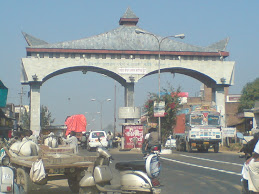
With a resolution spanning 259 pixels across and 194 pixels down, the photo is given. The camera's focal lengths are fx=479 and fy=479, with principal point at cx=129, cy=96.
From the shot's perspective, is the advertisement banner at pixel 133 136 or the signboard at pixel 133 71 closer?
the advertisement banner at pixel 133 136

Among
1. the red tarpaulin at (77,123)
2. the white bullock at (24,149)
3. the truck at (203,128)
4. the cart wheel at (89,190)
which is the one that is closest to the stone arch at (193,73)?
the red tarpaulin at (77,123)

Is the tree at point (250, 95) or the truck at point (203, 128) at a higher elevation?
the tree at point (250, 95)

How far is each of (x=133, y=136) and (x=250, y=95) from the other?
40658 millimetres

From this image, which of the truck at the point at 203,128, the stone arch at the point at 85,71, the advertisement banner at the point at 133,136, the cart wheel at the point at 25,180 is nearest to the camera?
the cart wheel at the point at 25,180

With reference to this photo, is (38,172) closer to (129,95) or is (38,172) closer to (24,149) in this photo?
(24,149)

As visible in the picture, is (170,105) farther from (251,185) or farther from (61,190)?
(251,185)

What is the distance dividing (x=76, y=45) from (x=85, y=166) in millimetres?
42646

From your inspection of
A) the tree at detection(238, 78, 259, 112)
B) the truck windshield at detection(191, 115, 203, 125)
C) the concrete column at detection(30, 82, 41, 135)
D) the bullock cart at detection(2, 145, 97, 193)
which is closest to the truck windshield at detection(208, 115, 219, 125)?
the truck windshield at detection(191, 115, 203, 125)

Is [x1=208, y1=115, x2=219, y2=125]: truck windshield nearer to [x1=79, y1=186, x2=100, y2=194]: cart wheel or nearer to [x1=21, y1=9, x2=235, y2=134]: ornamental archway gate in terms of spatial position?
[x1=21, y1=9, x2=235, y2=134]: ornamental archway gate

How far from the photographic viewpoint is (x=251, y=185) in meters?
8.53

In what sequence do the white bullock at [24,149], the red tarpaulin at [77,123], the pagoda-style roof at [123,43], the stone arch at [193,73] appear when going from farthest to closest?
the stone arch at [193,73] → the pagoda-style roof at [123,43] → the red tarpaulin at [77,123] → the white bullock at [24,149]

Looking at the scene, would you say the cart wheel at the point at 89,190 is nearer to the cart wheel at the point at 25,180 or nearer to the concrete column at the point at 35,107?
the cart wheel at the point at 25,180

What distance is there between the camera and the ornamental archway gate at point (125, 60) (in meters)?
52.0

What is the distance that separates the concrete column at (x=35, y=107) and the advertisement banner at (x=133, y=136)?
1253 cm
